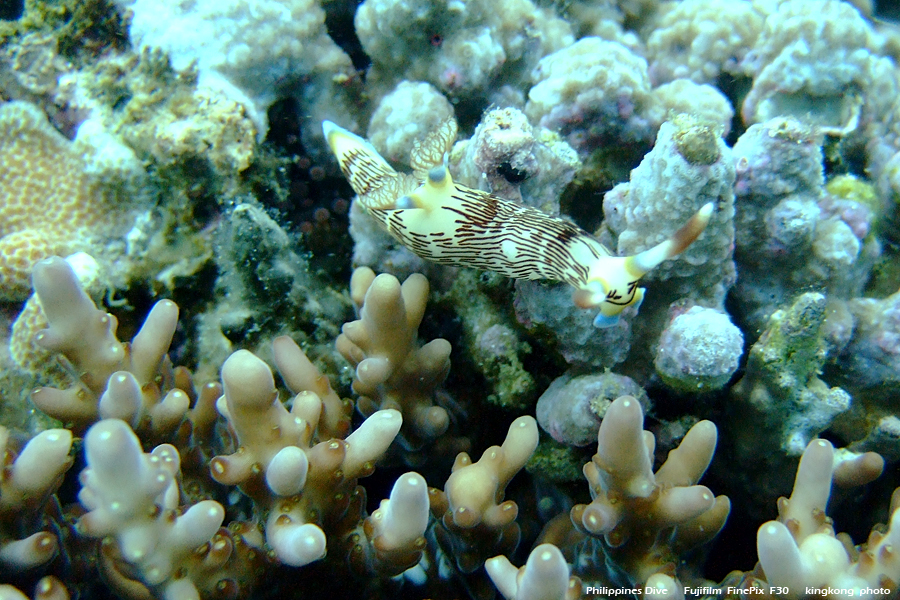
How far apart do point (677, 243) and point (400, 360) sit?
1290 millimetres

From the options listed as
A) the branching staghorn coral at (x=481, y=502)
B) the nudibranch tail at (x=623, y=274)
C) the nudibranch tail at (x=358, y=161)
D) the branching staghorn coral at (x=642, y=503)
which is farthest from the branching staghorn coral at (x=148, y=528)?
the nudibranch tail at (x=358, y=161)

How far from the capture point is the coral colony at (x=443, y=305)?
5.65 ft

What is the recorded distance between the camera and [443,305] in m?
2.98

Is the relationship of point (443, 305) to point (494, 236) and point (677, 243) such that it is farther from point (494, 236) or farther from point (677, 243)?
point (677, 243)

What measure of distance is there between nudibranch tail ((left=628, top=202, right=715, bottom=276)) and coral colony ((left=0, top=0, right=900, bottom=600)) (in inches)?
0.4

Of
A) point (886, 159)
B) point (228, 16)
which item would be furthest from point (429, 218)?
point (886, 159)

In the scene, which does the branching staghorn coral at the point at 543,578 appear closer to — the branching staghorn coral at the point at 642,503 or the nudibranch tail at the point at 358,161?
the branching staghorn coral at the point at 642,503

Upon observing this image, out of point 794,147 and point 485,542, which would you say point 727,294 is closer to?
point 794,147

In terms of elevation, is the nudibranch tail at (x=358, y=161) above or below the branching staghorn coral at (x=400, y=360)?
above

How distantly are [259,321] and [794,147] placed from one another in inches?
106

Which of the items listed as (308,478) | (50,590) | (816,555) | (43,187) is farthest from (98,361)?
(816,555)

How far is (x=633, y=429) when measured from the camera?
1.60m

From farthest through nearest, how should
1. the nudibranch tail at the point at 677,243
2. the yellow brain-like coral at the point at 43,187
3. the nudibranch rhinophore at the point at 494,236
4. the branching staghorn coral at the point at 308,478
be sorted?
1. the yellow brain-like coral at the point at 43,187
2. the nudibranch rhinophore at the point at 494,236
3. the nudibranch tail at the point at 677,243
4. the branching staghorn coral at the point at 308,478

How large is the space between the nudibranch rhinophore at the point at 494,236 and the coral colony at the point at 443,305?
0.06ft
